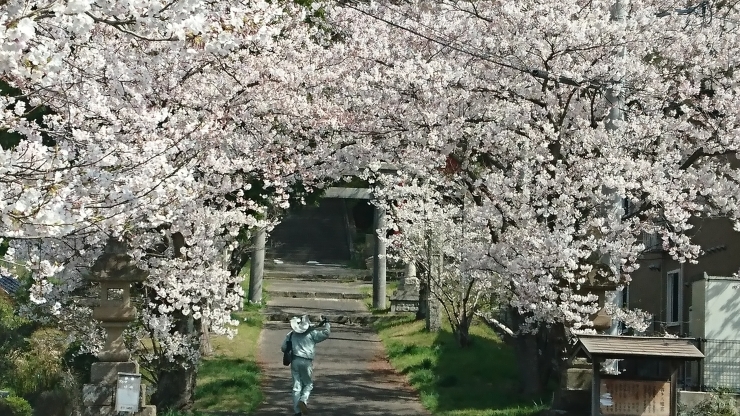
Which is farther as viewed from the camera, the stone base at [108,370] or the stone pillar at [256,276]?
the stone pillar at [256,276]

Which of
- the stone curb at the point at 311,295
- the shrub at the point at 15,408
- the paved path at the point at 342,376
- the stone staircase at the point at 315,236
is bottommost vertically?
the shrub at the point at 15,408

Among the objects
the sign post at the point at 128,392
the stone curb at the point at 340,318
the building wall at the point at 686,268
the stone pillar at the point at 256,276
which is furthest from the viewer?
the stone pillar at the point at 256,276

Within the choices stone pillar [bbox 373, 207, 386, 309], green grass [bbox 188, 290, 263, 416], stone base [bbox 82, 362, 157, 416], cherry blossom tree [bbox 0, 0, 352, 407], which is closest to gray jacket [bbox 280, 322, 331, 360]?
cherry blossom tree [bbox 0, 0, 352, 407]

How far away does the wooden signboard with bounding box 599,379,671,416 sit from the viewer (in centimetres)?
1199

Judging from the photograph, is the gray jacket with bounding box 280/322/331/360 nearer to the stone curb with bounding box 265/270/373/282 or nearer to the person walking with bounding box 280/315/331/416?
the person walking with bounding box 280/315/331/416

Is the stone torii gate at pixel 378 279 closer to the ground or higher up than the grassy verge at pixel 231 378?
higher up

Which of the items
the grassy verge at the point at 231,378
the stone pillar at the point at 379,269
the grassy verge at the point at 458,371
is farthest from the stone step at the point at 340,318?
the grassy verge at the point at 231,378

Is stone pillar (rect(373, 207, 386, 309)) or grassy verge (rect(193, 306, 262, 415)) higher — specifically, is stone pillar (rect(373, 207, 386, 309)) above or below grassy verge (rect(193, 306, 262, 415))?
above

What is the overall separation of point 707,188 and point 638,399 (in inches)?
162

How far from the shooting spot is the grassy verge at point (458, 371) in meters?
17.0

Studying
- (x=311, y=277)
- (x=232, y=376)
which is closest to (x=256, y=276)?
(x=311, y=277)

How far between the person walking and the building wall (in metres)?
5.89

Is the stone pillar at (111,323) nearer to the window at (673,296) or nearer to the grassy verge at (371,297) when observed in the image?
the window at (673,296)

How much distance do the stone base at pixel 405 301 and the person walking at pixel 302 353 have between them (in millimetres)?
15701
